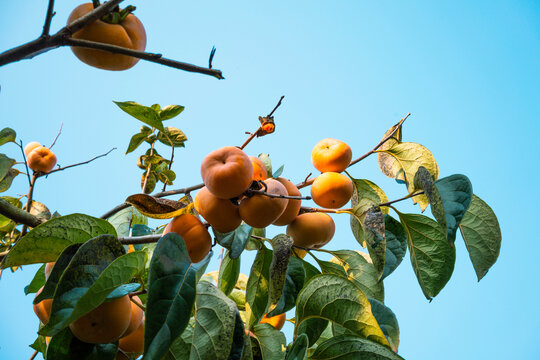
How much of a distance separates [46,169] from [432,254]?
A: 4.74 feet

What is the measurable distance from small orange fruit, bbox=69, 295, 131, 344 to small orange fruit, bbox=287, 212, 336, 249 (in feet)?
1.24

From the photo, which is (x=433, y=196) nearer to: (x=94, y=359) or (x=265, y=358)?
(x=265, y=358)

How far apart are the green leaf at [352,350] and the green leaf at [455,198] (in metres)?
0.19

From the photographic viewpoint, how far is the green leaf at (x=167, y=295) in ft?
1.48

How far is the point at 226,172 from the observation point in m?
0.62

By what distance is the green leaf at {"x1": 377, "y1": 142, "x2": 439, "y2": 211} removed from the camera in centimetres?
94

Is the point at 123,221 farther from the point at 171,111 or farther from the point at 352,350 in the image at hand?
the point at 352,350

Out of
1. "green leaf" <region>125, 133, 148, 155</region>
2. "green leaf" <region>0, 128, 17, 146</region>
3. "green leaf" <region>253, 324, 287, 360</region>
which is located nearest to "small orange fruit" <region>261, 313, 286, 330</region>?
"green leaf" <region>253, 324, 287, 360</region>

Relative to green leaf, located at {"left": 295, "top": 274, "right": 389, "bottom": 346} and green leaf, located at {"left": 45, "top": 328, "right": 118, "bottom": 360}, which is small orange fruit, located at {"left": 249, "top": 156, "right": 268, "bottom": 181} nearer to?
green leaf, located at {"left": 295, "top": 274, "right": 389, "bottom": 346}

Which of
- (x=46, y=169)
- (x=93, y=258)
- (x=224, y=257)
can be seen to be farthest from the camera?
(x=46, y=169)

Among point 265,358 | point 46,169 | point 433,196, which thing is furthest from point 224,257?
point 46,169

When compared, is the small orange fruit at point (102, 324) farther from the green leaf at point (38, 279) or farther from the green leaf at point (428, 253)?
the green leaf at point (428, 253)

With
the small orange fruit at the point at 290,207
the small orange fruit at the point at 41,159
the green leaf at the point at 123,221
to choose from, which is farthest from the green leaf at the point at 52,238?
the small orange fruit at the point at 41,159

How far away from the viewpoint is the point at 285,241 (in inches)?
26.9
